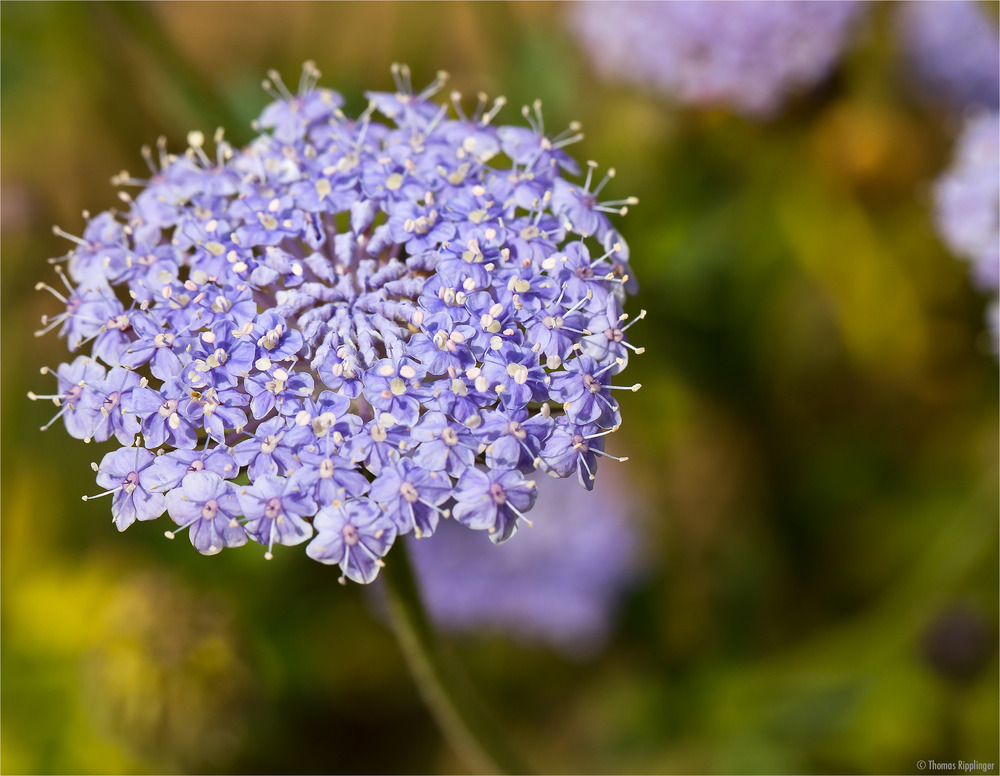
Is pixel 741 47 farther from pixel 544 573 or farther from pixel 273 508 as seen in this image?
pixel 273 508

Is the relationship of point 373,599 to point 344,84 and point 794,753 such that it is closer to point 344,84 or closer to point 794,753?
point 794,753

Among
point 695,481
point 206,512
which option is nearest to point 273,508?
point 206,512

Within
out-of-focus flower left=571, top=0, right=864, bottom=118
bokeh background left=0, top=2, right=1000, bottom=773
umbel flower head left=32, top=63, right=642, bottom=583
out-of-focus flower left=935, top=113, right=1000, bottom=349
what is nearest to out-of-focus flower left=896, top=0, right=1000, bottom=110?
bokeh background left=0, top=2, right=1000, bottom=773

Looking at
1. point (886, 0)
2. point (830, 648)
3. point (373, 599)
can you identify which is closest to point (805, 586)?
point (830, 648)

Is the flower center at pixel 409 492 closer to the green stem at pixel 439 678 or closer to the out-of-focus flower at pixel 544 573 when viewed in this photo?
the green stem at pixel 439 678

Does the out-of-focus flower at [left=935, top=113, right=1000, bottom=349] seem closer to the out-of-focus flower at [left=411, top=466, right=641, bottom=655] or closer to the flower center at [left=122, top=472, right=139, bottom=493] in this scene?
the out-of-focus flower at [left=411, top=466, right=641, bottom=655]

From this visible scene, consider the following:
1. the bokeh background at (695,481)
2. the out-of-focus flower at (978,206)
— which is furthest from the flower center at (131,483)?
the out-of-focus flower at (978,206)
